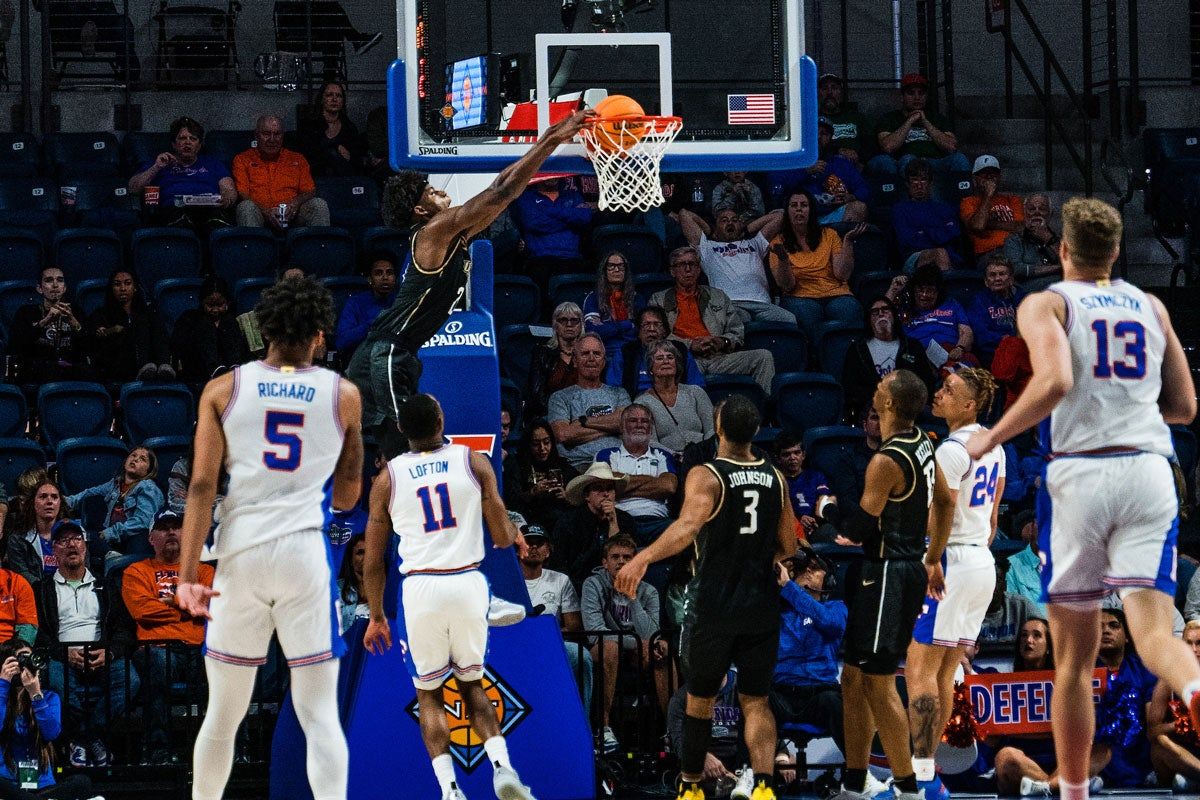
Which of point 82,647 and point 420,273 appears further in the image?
point 82,647

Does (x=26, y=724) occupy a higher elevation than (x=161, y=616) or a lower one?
lower

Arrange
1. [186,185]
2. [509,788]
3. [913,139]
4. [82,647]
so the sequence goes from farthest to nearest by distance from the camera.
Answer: [913,139]
[186,185]
[82,647]
[509,788]

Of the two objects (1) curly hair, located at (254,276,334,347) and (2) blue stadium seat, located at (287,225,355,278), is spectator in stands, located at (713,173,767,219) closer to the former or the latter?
(2) blue stadium seat, located at (287,225,355,278)

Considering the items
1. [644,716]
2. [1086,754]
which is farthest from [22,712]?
[1086,754]

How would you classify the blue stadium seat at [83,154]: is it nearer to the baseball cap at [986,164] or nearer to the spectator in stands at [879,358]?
the spectator in stands at [879,358]

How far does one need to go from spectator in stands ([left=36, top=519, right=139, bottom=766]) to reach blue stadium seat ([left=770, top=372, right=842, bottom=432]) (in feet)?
16.0

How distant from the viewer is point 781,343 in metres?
13.0

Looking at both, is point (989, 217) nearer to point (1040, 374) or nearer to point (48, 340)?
point (48, 340)

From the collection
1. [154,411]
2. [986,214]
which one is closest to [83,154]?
[154,411]

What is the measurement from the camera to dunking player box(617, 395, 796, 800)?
24.6 ft

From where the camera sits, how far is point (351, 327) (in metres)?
12.2

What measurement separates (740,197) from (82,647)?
6.73m

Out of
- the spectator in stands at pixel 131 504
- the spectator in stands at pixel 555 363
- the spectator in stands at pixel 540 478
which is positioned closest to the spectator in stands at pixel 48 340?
the spectator in stands at pixel 131 504

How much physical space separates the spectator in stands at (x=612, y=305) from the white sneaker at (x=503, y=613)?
4458 millimetres
